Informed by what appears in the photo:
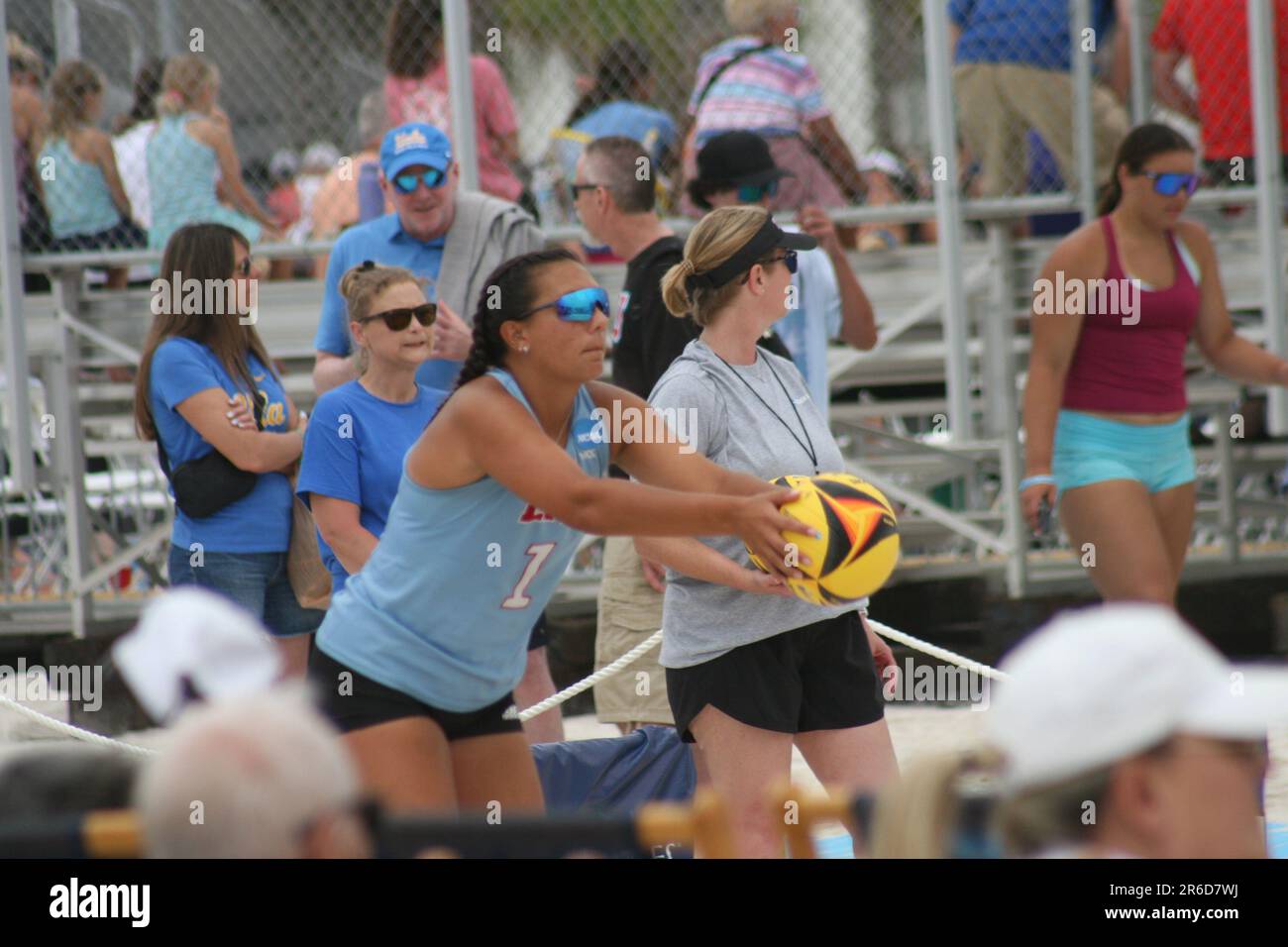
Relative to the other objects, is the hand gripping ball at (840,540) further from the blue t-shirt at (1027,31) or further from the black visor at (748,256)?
the blue t-shirt at (1027,31)

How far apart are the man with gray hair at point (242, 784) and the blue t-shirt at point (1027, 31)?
6643 mm

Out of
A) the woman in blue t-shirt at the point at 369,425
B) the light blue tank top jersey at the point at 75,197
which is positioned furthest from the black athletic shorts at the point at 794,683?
the light blue tank top jersey at the point at 75,197

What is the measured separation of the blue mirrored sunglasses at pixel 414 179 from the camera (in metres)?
5.64

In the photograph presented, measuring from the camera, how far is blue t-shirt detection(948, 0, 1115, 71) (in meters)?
7.73

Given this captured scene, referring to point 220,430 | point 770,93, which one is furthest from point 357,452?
point 770,93

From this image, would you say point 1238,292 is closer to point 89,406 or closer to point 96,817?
point 89,406

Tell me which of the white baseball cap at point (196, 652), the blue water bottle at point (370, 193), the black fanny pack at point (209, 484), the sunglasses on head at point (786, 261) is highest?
the blue water bottle at point (370, 193)

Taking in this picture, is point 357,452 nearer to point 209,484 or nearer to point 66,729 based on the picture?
point 209,484

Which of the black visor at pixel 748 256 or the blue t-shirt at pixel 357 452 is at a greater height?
the black visor at pixel 748 256

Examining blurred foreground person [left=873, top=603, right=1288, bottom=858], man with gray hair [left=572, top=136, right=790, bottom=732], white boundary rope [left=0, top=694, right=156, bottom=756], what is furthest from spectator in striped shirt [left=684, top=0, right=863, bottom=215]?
blurred foreground person [left=873, top=603, right=1288, bottom=858]

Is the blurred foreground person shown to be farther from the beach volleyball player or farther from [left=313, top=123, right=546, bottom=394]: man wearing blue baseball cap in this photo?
[left=313, top=123, right=546, bottom=394]: man wearing blue baseball cap

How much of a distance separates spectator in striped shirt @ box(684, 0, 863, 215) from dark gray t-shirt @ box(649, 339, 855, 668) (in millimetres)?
3140
